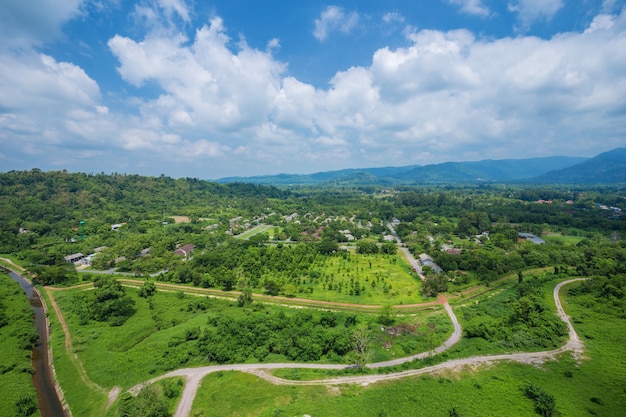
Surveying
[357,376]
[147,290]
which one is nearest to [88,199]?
[147,290]

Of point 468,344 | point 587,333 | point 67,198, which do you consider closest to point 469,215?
point 587,333

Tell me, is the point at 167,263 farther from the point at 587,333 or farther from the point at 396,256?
the point at 587,333

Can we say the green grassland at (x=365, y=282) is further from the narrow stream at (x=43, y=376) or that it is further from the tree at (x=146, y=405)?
the narrow stream at (x=43, y=376)

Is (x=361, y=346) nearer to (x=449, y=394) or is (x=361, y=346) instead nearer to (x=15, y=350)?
(x=449, y=394)

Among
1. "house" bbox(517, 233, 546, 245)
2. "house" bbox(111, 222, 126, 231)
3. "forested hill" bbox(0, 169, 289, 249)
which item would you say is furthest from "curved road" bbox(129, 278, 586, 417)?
"forested hill" bbox(0, 169, 289, 249)

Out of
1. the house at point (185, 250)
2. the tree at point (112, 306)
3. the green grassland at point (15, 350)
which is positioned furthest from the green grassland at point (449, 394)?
the house at point (185, 250)

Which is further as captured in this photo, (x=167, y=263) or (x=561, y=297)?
(x=167, y=263)
